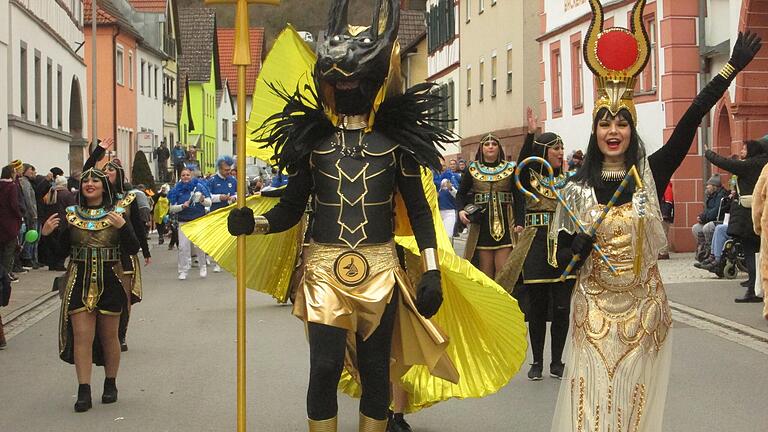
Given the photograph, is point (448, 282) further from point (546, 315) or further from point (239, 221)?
point (546, 315)

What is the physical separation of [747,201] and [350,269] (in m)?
9.81

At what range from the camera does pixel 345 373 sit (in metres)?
7.82

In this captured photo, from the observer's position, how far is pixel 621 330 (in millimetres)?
6176

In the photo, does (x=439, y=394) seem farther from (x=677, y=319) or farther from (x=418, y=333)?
(x=677, y=319)

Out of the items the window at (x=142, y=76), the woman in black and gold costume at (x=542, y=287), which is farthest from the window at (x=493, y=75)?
the woman in black and gold costume at (x=542, y=287)

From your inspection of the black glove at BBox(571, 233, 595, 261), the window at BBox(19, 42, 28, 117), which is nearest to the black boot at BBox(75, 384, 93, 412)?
the black glove at BBox(571, 233, 595, 261)

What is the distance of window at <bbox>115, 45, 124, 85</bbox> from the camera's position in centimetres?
5244

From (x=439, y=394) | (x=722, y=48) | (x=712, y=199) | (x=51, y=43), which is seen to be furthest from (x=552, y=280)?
(x=51, y=43)

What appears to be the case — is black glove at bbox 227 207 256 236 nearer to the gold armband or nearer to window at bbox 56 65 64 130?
the gold armband

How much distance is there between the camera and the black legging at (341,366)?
236 inches

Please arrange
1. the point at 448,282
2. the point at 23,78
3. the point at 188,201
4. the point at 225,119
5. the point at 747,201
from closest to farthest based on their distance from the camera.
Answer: the point at 448,282 → the point at 747,201 → the point at 188,201 → the point at 23,78 → the point at 225,119

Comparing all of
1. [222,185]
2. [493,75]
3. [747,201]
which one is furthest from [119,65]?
[747,201]

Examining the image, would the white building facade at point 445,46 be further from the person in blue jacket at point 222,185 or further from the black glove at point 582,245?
the black glove at point 582,245

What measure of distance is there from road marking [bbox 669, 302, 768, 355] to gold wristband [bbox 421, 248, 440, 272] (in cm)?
640
